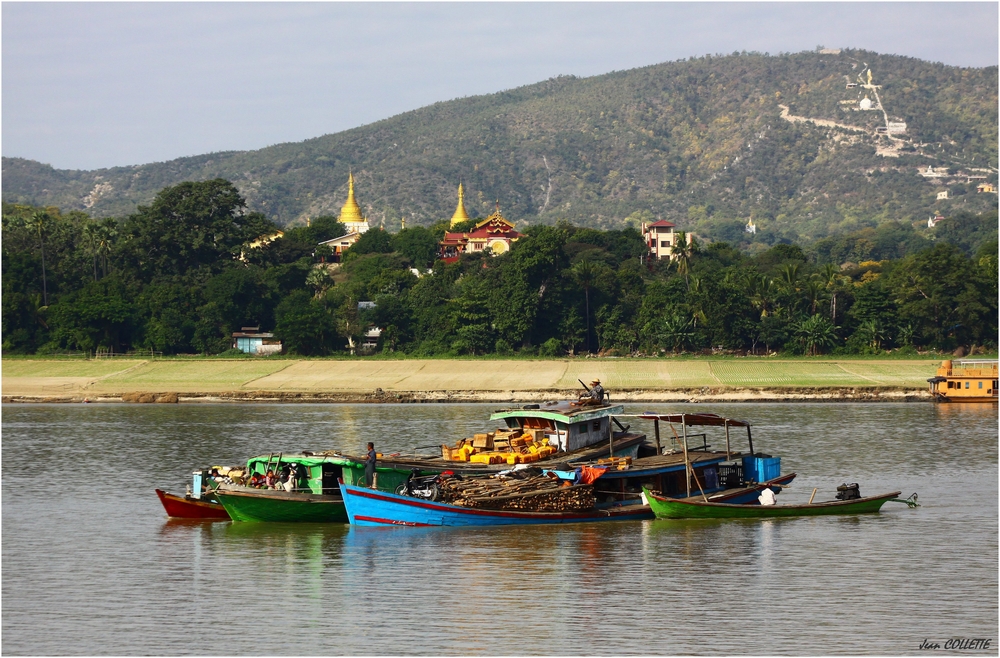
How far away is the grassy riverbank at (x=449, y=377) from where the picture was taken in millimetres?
92188

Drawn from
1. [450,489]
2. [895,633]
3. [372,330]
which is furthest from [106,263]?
[895,633]

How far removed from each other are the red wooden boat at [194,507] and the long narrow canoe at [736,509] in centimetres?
1388

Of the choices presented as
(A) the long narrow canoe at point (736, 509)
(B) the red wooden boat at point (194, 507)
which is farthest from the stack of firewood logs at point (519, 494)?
(B) the red wooden boat at point (194, 507)

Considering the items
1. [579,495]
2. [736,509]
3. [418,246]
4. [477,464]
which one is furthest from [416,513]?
[418,246]

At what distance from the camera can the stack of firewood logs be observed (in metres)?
39.8

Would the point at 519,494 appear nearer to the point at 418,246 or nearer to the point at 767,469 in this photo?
the point at 767,469

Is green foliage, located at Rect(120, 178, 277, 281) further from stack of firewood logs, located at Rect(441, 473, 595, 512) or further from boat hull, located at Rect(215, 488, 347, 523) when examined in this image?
stack of firewood logs, located at Rect(441, 473, 595, 512)

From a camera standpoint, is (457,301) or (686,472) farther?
(457,301)

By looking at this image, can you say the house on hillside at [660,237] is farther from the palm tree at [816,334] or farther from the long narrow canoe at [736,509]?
the long narrow canoe at [736,509]

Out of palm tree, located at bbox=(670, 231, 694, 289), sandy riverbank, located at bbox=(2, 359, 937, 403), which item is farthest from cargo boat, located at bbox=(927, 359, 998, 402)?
palm tree, located at bbox=(670, 231, 694, 289)

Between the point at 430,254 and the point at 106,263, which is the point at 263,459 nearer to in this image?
the point at 106,263

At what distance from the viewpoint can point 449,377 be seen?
10025cm

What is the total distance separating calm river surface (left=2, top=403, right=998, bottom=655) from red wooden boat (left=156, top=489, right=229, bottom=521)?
2.59 ft

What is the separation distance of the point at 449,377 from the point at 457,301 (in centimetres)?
2150
